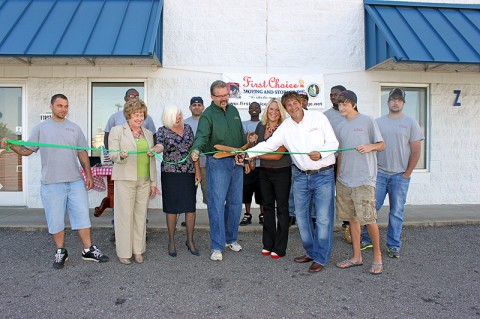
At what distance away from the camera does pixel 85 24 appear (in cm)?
676

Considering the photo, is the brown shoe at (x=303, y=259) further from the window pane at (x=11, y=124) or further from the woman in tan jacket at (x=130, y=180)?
the window pane at (x=11, y=124)

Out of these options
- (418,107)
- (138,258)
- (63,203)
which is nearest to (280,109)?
(138,258)

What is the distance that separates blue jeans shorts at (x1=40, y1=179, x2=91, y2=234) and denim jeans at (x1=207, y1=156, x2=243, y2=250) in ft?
4.95

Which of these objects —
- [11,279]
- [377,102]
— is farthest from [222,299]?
[377,102]

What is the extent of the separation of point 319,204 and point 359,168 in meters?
0.60

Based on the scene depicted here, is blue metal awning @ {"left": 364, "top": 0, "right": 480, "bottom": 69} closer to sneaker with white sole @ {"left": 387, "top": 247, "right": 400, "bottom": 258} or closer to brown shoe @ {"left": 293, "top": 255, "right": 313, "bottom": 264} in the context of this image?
sneaker with white sole @ {"left": 387, "top": 247, "right": 400, "bottom": 258}

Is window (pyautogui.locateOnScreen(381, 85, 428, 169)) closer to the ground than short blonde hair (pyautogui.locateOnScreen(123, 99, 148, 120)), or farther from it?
farther from it

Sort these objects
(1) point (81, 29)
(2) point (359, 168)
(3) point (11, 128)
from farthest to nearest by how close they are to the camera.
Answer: (3) point (11, 128), (1) point (81, 29), (2) point (359, 168)

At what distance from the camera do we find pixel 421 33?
7.16 metres

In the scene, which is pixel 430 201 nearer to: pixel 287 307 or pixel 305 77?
pixel 305 77

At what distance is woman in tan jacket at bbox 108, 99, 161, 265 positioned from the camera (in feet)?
14.6

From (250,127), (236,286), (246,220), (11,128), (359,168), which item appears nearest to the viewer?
(236,286)

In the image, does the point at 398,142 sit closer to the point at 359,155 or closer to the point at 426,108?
the point at 359,155

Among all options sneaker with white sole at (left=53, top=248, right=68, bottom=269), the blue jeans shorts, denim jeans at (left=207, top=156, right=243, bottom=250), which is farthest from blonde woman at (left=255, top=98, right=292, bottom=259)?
sneaker with white sole at (left=53, top=248, right=68, bottom=269)
